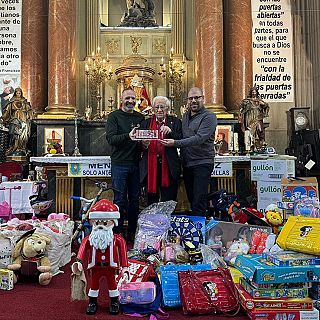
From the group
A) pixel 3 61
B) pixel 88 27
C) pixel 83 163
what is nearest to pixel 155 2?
pixel 88 27

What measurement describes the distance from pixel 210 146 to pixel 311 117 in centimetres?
600

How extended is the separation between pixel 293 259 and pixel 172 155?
212 cm

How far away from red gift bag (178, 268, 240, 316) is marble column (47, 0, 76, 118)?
5.98 m

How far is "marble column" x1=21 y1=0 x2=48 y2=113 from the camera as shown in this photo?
9.38 m

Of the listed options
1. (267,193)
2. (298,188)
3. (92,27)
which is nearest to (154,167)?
(298,188)

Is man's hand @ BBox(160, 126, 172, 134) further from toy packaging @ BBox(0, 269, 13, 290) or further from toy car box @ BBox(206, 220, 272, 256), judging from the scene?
toy packaging @ BBox(0, 269, 13, 290)

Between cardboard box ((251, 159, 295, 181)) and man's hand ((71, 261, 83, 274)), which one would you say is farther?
cardboard box ((251, 159, 295, 181))

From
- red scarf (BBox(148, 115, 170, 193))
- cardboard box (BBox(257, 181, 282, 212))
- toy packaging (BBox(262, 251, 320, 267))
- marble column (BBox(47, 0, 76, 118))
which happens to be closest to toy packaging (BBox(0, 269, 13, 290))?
red scarf (BBox(148, 115, 170, 193))

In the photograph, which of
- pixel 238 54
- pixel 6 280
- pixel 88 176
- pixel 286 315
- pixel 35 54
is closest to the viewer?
pixel 286 315

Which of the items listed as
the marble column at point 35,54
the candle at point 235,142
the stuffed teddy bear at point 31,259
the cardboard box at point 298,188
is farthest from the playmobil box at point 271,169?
the marble column at point 35,54

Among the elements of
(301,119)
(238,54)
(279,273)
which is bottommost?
(279,273)

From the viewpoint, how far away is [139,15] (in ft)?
34.6

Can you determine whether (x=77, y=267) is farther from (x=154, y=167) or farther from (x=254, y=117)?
(x=254, y=117)

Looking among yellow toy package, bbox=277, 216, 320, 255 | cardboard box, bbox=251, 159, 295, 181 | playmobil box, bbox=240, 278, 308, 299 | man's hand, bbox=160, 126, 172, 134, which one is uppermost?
man's hand, bbox=160, 126, 172, 134
